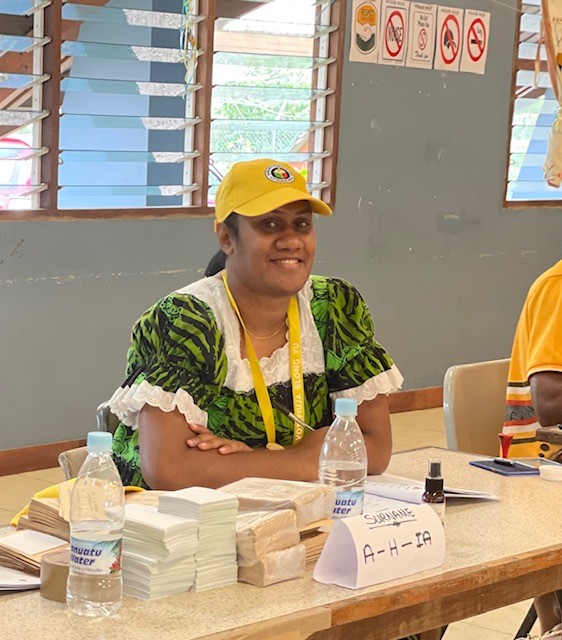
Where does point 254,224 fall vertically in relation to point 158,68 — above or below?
below

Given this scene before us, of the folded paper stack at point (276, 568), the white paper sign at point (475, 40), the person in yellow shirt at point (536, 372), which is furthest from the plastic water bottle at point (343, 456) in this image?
the white paper sign at point (475, 40)

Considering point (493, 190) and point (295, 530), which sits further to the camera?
point (493, 190)

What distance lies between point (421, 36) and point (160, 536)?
566cm

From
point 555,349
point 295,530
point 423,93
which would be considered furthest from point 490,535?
point 423,93

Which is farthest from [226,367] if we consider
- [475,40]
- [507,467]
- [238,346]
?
[475,40]

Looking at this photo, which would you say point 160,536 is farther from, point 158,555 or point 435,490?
point 435,490

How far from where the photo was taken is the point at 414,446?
6.29 metres

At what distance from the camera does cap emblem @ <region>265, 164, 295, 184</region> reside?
286cm

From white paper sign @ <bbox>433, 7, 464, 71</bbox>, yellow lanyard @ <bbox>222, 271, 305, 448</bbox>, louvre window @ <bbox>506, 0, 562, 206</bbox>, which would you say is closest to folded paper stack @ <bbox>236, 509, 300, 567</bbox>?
yellow lanyard @ <bbox>222, 271, 305, 448</bbox>

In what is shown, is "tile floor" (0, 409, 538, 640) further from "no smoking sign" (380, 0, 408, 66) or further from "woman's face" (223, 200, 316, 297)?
"no smoking sign" (380, 0, 408, 66)

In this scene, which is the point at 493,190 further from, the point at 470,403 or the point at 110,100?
the point at 470,403

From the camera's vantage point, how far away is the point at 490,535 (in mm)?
2373

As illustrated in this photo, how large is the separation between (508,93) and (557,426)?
4987mm

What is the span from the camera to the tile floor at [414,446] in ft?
13.0
